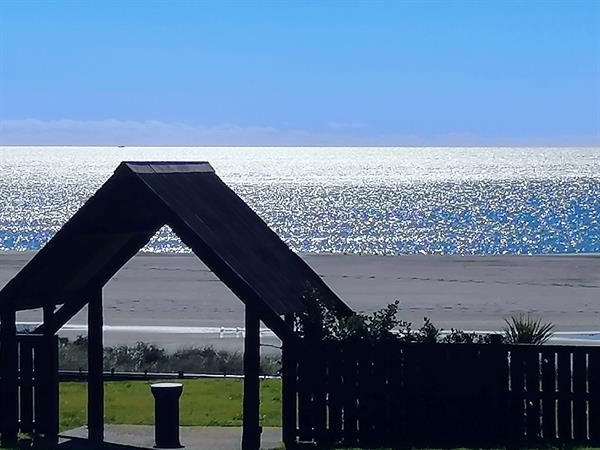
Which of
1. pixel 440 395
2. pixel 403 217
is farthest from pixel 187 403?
pixel 403 217

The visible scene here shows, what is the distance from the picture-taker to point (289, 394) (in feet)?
46.1

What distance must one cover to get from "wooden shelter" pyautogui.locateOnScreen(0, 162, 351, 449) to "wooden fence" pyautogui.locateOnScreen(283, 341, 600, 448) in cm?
51

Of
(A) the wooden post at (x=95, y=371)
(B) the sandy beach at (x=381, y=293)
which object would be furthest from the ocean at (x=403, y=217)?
(A) the wooden post at (x=95, y=371)

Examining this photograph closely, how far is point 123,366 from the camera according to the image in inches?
914

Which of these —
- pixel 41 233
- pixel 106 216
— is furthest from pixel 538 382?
pixel 41 233

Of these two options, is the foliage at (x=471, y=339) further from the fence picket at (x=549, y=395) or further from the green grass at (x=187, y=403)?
the green grass at (x=187, y=403)

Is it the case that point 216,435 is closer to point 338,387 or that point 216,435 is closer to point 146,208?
point 338,387

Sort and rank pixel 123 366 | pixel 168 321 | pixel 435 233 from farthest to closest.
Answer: pixel 435 233 < pixel 168 321 < pixel 123 366

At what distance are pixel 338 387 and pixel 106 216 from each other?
3.08m

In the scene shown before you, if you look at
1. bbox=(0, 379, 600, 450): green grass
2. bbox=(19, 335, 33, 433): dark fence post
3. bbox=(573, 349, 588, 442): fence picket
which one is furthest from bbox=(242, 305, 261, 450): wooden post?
bbox=(573, 349, 588, 442): fence picket

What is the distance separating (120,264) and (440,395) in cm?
410

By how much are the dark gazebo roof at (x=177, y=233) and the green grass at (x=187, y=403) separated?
1.94 meters

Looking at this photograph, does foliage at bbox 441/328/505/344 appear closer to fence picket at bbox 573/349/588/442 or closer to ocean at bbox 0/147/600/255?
fence picket at bbox 573/349/588/442

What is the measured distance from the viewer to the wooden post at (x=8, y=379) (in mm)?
14305
